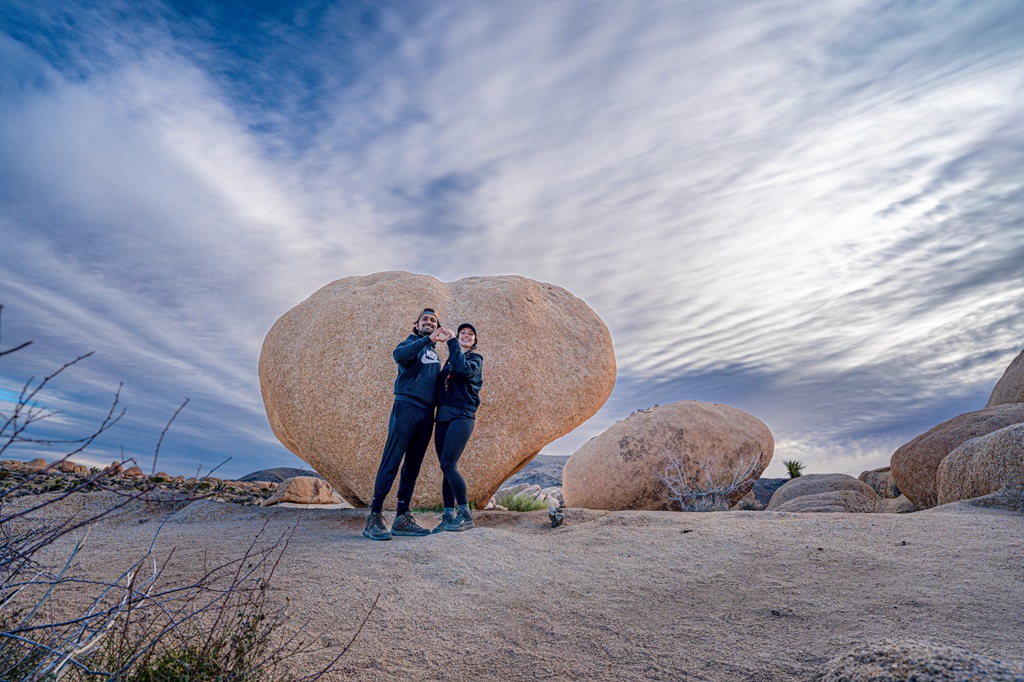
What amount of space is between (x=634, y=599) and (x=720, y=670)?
46.9 inches

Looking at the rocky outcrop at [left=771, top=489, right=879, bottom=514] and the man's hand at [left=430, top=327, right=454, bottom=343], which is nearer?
the man's hand at [left=430, top=327, right=454, bottom=343]

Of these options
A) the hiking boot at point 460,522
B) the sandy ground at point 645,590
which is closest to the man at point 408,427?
the hiking boot at point 460,522

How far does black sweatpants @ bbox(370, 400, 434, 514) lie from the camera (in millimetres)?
6773

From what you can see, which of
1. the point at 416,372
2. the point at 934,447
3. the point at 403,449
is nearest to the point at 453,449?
the point at 403,449

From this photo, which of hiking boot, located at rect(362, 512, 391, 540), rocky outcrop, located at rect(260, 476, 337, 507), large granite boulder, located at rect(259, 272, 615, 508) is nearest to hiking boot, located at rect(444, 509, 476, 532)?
hiking boot, located at rect(362, 512, 391, 540)

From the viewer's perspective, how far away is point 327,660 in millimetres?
3783

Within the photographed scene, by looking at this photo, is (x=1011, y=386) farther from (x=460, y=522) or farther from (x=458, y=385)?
(x=460, y=522)

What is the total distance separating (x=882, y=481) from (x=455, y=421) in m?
12.0

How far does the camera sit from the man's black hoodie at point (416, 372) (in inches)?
267

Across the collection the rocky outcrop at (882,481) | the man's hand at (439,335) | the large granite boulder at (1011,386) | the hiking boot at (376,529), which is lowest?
the hiking boot at (376,529)

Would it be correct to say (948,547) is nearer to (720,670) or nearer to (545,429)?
(720,670)

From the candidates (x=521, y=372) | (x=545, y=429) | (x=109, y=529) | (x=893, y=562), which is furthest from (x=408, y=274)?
→ (x=893, y=562)

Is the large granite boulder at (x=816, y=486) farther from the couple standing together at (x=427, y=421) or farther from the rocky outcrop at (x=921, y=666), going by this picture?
the rocky outcrop at (x=921, y=666)

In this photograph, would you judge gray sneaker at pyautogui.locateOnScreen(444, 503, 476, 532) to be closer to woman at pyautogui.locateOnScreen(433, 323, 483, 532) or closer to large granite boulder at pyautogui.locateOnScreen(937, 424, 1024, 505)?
woman at pyautogui.locateOnScreen(433, 323, 483, 532)
